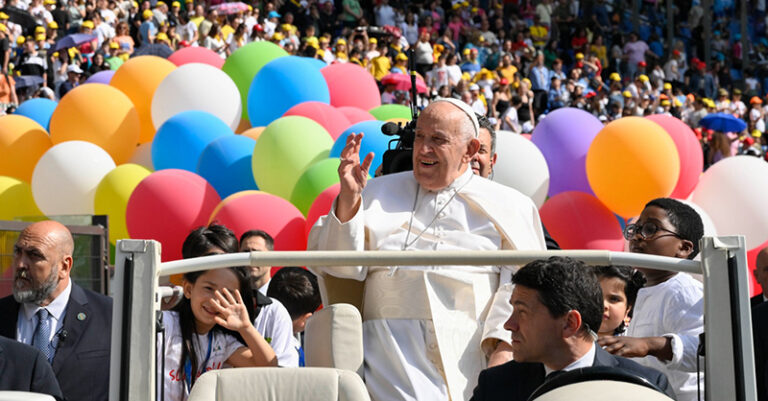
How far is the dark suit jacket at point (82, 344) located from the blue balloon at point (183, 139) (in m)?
5.18

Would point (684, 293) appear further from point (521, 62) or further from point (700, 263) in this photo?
point (521, 62)

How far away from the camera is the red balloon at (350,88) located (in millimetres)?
11578

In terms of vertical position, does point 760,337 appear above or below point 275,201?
below

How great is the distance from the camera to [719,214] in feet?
29.8

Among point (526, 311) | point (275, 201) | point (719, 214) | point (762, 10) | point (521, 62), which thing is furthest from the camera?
point (762, 10)

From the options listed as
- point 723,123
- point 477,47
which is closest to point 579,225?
point 723,123

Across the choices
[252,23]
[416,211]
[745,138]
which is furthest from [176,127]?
[745,138]

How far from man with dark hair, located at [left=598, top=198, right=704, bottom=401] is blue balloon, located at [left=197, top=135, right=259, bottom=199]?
533cm

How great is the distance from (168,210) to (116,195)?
0.87 m

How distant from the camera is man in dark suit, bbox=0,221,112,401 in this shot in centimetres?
458

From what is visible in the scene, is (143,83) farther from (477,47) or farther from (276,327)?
(477,47)

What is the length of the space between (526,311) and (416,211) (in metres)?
1.37

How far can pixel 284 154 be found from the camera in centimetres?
920

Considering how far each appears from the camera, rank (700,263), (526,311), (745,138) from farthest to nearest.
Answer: (745,138)
(526,311)
(700,263)
